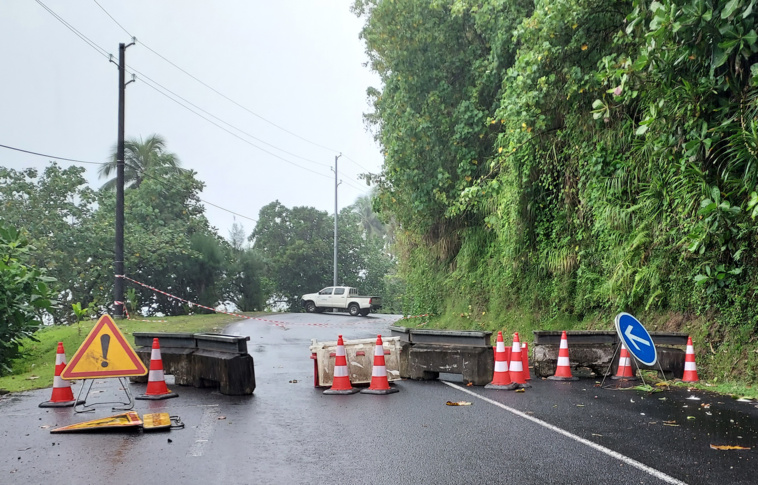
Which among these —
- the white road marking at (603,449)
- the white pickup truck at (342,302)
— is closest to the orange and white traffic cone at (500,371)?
the white road marking at (603,449)

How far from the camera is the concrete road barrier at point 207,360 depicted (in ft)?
32.2

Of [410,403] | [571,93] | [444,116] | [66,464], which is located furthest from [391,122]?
[66,464]

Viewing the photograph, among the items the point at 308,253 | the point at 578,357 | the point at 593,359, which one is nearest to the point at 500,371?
the point at 578,357

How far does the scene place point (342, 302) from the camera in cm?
4159

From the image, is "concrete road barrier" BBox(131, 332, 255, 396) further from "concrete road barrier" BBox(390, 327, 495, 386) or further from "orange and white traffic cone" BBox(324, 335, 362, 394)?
"concrete road barrier" BBox(390, 327, 495, 386)

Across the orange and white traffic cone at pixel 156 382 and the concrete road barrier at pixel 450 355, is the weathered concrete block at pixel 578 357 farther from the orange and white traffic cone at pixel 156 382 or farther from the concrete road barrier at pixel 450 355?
the orange and white traffic cone at pixel 156 382

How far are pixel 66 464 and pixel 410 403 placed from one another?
4521 mm

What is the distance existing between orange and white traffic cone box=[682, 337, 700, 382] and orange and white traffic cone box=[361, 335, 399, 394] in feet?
15.4

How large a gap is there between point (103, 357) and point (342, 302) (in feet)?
108

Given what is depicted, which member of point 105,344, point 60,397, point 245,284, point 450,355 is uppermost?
point 105,344

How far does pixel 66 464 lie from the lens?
19.1ft

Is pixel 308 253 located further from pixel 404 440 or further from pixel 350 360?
pixel 404 440

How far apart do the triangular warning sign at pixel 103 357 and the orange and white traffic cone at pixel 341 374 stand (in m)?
2.86

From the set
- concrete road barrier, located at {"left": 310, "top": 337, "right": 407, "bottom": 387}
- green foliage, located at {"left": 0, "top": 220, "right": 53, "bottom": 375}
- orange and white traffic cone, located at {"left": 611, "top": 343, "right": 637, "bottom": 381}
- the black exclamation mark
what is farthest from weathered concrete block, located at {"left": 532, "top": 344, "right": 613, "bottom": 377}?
green foliage, located at {"left": 0, "top": 220, "right": 53, "bottom": 375}
